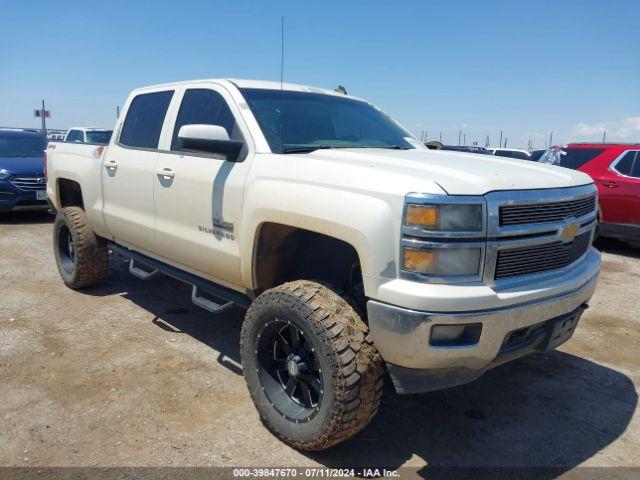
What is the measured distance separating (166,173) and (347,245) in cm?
164

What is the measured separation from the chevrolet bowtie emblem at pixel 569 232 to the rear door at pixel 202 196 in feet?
5.96

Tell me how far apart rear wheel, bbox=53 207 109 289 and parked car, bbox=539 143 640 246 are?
701 centimetres

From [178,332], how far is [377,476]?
2.45 meters

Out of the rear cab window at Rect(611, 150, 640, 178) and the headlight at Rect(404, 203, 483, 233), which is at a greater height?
the rear cab window at Rect(611, 150, 640, 178)

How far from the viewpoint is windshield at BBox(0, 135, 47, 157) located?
426 inches

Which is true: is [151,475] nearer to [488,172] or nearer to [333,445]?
[333,445]

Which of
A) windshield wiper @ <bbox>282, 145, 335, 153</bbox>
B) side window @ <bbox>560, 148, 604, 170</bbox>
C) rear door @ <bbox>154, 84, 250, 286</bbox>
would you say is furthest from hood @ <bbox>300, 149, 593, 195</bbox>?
side window @ <bbox>560, 148, 604, 170</bbox>

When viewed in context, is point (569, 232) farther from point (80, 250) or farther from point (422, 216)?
point (80, 250)

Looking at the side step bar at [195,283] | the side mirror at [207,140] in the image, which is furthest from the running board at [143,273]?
the side mirror at [207,140]

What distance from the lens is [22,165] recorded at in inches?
392

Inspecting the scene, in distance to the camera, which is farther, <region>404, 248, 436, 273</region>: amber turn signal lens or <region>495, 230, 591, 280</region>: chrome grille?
<region>495, 230, 591, 280</region>: chrome grille

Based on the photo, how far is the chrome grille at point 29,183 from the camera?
9.75m

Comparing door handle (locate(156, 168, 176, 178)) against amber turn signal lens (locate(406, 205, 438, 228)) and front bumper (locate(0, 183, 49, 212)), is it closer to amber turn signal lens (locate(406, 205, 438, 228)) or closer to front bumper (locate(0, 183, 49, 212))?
amber turn signal lens (locate(406, 205, 438, 228))

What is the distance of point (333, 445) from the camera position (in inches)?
108
